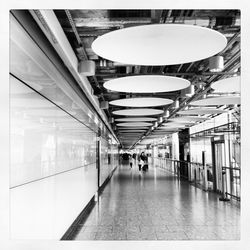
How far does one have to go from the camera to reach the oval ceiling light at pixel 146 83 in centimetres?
631

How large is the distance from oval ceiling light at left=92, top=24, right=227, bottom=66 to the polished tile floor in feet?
12.2

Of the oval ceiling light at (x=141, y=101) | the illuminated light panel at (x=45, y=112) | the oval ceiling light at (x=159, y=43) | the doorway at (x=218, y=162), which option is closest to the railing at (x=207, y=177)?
the doorway at (x=218, y=162)

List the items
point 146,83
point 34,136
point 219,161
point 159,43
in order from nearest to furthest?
1. point 159,43
2. point 34,136
3. point 146,83
4. point 219,161

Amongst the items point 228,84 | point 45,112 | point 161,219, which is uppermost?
point 228,84

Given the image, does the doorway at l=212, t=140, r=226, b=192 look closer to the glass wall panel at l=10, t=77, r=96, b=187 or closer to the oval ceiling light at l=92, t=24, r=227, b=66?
the glass wall panel at l=10, t=77, r=96, b=187

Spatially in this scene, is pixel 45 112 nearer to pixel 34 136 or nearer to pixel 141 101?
pixel 34 136

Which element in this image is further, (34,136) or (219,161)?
(219,161)

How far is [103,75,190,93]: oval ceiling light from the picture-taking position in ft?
20.7

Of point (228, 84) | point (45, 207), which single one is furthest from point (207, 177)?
point (45, 207)

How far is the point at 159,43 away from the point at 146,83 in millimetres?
2347

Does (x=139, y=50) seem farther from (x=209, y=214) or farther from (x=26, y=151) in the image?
(x=209, y=214)

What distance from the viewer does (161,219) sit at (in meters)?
8.55
